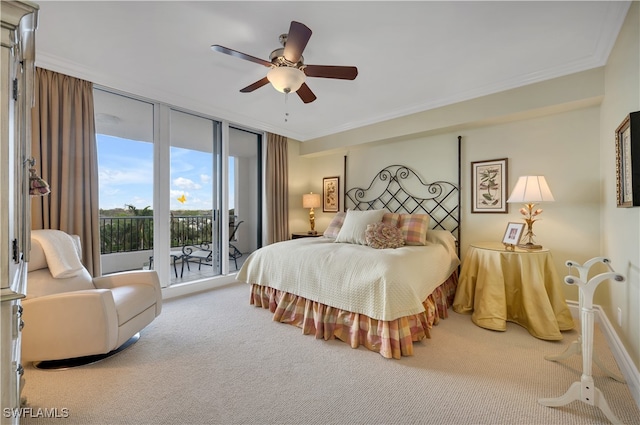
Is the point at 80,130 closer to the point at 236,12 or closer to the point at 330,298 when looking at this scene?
the point at 236,12

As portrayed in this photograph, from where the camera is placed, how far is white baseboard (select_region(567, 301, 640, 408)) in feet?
5.37

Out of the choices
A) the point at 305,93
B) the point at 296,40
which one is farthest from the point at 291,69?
the point at 305,93

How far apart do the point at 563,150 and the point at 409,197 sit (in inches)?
70.5

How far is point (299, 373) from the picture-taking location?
1923mm

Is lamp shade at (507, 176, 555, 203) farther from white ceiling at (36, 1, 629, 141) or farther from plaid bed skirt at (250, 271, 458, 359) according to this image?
plaid bed skirt at (250, 271, 458, 359)

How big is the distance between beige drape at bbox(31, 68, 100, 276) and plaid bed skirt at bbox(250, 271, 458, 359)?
6.45ft

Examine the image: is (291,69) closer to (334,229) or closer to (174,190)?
(334,229)

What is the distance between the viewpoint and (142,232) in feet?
12.9

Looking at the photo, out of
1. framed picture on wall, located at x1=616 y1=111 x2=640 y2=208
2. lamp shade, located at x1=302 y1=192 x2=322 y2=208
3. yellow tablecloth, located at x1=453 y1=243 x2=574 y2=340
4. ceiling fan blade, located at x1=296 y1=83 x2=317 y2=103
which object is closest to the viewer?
framed picture on wall, located at x1=616 y1=111 x2=640 y2=208

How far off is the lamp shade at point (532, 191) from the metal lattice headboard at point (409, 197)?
0.93 metres

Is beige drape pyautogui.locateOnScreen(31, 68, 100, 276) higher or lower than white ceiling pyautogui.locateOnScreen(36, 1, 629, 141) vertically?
lower

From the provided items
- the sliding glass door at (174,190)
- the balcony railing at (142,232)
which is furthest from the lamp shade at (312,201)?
the balcony railing at (142,232)

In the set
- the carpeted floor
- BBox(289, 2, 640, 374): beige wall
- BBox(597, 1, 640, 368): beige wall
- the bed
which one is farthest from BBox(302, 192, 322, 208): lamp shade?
BBox(597, 1, 640, 368): beige wall

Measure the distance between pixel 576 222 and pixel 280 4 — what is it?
349 centimetres
